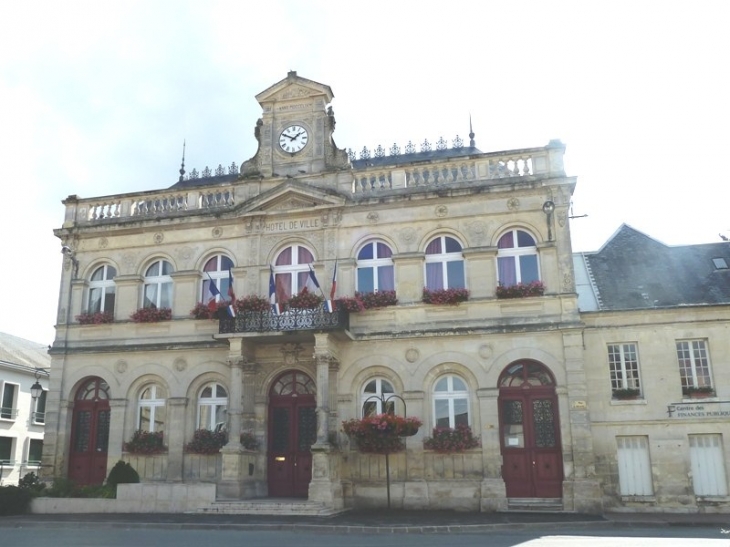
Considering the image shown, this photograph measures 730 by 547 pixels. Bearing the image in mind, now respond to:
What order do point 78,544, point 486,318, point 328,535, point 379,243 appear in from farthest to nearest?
point 379,243 < point 486,318 < point 328,535 < point 78,544

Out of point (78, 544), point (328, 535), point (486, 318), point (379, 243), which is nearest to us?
point (78, 544)

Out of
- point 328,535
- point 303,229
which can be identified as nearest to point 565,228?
point 303,229

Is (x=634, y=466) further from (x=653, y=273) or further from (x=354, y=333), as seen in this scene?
(x=354, y=333)

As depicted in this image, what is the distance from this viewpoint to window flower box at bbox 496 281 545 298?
18.2 metres

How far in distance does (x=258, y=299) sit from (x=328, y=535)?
7.97 metres

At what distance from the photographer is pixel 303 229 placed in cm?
2047

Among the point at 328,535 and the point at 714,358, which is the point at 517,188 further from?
the point at 328,535

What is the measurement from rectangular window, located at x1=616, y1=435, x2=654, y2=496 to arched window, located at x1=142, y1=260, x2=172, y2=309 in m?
13.7

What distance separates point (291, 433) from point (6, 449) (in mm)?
16879

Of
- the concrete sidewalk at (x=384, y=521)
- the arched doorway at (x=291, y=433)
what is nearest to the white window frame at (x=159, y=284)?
the arched doorway at (x=291, y=433)

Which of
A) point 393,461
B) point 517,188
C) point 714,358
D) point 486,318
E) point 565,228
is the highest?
point 517,188

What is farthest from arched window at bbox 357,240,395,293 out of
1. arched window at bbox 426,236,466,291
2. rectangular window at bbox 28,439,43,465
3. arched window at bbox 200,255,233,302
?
rectangular window at bbox 28,439,43,465

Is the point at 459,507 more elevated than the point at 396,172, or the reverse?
the point at 396,172

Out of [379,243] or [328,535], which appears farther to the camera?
[379,243]
